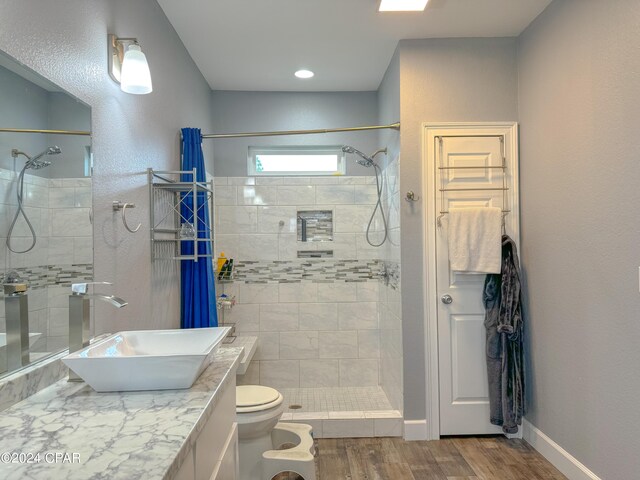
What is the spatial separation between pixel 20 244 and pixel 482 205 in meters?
2.52

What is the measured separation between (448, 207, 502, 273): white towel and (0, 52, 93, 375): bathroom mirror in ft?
6.71

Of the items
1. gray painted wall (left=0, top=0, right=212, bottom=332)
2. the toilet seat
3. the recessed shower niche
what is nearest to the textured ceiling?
gray painted wall (left=0, top=0, right=212, bottom=332)

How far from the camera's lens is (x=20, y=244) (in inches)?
49.5

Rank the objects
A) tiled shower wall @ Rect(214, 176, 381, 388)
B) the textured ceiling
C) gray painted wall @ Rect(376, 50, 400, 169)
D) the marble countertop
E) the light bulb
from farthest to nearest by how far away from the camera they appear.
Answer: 1. tiled shower wall @ Rect(214, 176, 381, 388)
2. gray painted wall @ Rect(376, 50, 400, 169)
3. the textured ceiling
4. the light bulb
5. the marble countertop

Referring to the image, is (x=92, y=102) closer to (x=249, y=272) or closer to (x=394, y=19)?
(x=394, y=19)

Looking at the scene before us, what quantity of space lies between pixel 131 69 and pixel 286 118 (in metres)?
2.13

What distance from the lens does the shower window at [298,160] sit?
3904mm

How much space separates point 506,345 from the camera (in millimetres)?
2697

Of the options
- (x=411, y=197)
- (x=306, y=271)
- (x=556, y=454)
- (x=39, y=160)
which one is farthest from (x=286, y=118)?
(x=556, y=454)

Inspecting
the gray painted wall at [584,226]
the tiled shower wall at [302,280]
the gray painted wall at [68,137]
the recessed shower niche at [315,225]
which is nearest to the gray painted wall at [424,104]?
the gray painted wall at [584,226]

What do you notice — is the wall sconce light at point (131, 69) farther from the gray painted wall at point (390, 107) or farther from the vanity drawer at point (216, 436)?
the gray painted wall at point (390, 107)


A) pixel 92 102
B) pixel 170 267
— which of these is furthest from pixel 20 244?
pixel 170 267

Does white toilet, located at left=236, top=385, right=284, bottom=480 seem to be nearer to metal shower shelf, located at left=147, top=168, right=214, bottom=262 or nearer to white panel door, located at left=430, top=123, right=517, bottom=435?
metal shower shelf, located at left=147, top=168, right=214, bottom=262

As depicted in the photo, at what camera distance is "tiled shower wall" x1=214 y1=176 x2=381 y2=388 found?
374 cm
